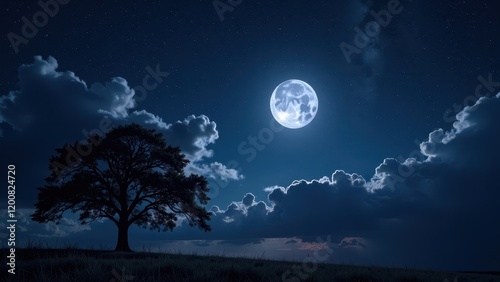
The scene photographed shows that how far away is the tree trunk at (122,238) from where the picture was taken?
25375mm

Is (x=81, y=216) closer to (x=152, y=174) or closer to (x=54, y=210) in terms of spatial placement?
(x=54, y=210)

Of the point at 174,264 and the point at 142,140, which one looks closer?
the point at 174,264

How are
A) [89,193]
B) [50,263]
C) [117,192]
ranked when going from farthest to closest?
1. [117,192]
2. [89,193]
3. [50,263]

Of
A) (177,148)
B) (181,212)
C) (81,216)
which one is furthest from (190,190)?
(81,216)

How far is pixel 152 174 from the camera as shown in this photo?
25906 mm

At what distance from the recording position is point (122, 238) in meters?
25.9

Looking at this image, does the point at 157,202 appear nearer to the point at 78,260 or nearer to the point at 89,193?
the point at 89,193

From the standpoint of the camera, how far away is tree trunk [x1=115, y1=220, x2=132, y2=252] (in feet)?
83.3

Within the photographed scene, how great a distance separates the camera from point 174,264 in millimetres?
8969

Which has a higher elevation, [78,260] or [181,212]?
[181,212]

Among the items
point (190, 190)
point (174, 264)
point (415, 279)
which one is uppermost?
point (190, 190)

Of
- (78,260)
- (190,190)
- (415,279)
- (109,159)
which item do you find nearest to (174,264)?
(78,260)

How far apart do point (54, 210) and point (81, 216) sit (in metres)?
2.00

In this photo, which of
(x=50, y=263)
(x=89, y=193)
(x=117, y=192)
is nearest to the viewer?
(x=50, y=263)
